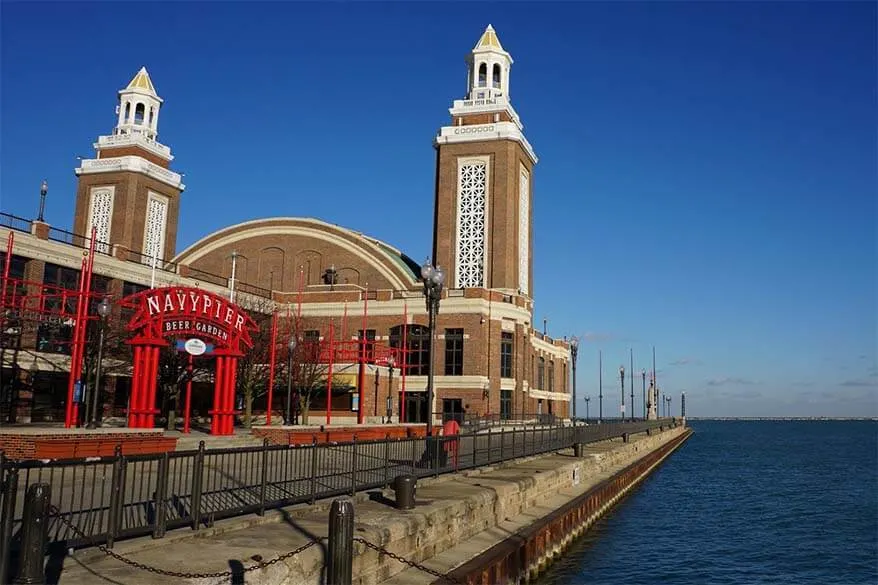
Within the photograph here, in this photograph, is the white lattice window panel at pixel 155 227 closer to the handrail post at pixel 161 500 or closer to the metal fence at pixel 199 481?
the metal fence at pixel 199 481

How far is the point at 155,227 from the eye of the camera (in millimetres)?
83188

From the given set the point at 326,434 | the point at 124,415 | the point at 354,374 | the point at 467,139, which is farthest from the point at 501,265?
the point at 326,434

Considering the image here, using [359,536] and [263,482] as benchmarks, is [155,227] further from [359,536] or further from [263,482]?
[359,536]

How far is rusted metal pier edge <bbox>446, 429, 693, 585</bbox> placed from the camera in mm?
14532

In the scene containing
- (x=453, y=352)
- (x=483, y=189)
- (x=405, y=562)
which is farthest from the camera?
(x=483, y=189)

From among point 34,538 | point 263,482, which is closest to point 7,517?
point 34,538

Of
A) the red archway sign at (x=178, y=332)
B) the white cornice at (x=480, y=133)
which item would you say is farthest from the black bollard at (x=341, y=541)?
the white cornice at (x=480, y=133)

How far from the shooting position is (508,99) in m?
75.6

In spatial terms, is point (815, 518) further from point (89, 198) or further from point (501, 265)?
point (89, 198)

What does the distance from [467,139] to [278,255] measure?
942 inches

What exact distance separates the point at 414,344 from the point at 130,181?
35.7 m

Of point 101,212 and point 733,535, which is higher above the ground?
point 101,212

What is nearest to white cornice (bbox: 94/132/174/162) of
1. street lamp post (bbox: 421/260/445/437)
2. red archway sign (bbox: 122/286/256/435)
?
red archway sign (bbox: 122/286/256/435)

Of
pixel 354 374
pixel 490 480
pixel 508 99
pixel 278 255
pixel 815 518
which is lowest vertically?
pixel 815 518
